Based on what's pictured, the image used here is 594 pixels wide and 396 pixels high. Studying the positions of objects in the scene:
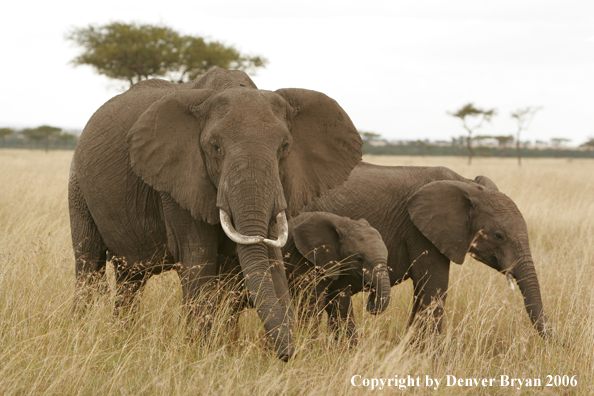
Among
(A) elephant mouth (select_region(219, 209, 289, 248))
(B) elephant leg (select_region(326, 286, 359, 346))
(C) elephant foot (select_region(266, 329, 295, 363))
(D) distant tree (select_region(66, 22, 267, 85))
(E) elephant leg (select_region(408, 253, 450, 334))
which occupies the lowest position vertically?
(B) elephant leg (select_region(326, 286, 359, 346))

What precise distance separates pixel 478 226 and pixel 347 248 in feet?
4.15

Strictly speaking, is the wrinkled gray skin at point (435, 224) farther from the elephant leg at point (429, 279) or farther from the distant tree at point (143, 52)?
the distant tree at point (143, 52)

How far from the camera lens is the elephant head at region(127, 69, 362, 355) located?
3.65 meters

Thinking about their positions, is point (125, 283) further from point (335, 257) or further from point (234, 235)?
point (234, 235)

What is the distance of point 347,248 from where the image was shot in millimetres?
5387

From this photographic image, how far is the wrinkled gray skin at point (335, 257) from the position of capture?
17.1ft

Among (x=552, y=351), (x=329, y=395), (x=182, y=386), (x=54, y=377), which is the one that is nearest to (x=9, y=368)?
(x=54, y=377)

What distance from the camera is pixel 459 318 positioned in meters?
6.12

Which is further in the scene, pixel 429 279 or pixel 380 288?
pixel 429 279

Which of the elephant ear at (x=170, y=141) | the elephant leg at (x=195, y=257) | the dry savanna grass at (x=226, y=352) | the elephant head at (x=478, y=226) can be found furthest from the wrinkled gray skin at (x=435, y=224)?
the elephant ear at (x=170, y=141)

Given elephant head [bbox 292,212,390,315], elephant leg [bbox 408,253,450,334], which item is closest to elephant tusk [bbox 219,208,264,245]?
elephant head [bbox 292,212,390,315]

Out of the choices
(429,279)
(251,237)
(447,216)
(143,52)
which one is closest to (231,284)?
(251,237)

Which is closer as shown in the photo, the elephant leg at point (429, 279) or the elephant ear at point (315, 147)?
the elephant ear at point (315, 147)

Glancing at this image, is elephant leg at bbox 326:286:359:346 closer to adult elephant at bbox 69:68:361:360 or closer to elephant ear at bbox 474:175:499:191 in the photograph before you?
adult elephant at bbox 69:68:361:360
